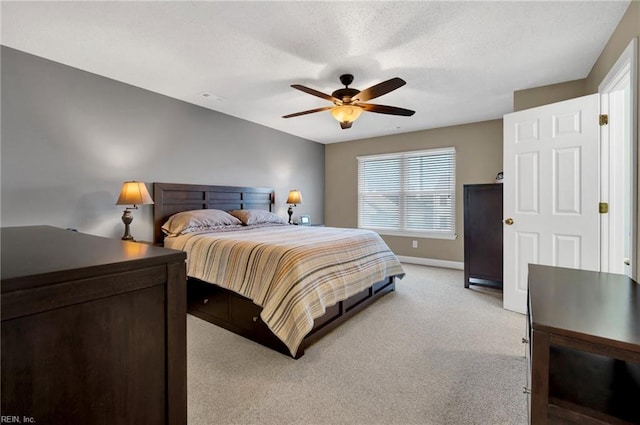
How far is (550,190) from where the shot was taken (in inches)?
107

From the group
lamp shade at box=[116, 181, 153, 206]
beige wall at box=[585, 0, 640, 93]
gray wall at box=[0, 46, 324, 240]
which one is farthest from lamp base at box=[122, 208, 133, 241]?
beige wall at box=[585, 0, 640, 93]

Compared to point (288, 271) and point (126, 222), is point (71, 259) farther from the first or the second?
point (126, 222)

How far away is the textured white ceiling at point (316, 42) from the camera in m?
1.96

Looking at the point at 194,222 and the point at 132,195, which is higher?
the point at 132,195

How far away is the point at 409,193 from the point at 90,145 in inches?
186

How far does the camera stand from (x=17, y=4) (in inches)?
74.9

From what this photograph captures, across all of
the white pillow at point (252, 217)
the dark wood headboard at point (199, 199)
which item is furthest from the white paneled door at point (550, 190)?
the dark wood headboard at point (199, 199)

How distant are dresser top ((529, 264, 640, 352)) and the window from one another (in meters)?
3.54

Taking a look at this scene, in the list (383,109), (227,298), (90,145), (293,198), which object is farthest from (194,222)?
(383,109)

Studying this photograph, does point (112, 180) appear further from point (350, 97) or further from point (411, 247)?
point (411, 247)

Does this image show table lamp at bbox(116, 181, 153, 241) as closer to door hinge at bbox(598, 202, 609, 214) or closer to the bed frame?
the bed frame

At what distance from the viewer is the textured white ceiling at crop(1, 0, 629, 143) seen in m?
1.96

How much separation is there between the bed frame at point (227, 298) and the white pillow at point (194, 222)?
8.8 inches

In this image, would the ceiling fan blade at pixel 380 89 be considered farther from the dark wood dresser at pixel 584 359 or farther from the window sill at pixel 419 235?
the window sill at pixel 419 235
